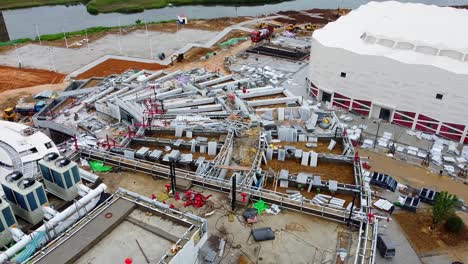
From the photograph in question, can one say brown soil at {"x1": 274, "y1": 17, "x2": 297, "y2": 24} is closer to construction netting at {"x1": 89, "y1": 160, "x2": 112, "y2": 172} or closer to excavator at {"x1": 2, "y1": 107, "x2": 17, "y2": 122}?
excavator at {"x1": 2, "y1": 107, "x2": 17, "y2": 122}

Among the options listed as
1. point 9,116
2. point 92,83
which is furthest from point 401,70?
point 9,116

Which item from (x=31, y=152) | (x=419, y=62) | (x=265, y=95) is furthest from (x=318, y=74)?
(x=31, y=152)

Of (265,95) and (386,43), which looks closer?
(386,43)

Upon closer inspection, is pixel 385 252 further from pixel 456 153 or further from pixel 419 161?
pixel 456 153

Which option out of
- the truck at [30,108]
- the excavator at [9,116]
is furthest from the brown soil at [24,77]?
the excavator at [9,116]

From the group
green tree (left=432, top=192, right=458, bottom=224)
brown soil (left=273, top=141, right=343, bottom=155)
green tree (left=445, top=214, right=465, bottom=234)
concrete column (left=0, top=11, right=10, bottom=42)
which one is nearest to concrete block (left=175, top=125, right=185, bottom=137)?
brown soil (left=273, top=141, right=343, bottom=155)

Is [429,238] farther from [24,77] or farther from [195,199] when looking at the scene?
[24,77]

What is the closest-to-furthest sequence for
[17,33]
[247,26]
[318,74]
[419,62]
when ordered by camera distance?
[419,62] < [318,74] < [247,26] < [17,33]
